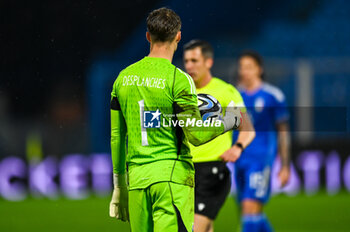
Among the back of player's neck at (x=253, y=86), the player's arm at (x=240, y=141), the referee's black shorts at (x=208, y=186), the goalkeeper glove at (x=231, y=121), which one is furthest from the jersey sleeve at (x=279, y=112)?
the goalkeeper glove at (x=231, y=121)

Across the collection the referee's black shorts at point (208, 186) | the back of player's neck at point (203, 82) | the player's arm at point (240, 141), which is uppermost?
the back of player's neck at point (203, 82)

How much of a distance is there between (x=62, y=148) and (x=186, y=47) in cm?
718

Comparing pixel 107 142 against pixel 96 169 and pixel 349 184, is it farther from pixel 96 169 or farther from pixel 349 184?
pixel 349 184

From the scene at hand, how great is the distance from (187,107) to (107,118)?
923cm

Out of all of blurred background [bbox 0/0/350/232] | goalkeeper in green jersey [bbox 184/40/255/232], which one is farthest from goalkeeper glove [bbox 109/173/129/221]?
blurred background [bbox 0/0/350/232]

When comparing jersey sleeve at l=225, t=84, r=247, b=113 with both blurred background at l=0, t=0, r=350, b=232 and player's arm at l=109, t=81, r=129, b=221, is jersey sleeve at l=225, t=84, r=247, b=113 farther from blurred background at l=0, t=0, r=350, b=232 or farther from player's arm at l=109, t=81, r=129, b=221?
blurred background at l=0, t=0, r=350, b=232

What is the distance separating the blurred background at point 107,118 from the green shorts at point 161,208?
Answer: 20.8 ft

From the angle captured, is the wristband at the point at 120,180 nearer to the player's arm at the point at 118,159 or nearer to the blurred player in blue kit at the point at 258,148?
the player's arm at the point at 118,159

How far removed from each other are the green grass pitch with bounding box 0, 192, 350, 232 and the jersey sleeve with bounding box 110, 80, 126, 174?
5658 millimetres

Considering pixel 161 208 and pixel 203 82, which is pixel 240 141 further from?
pixel 161 208

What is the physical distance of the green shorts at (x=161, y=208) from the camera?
4223 mm

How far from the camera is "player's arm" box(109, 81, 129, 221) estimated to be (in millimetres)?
4375

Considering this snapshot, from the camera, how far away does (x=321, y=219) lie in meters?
10.9

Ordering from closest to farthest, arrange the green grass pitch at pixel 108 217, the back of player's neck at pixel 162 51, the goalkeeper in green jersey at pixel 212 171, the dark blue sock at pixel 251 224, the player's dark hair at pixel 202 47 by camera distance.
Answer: the back of player's neck at pixel 162 51 → the goalkeeper in green jersey at pixel 212 171 → the player's dark hair at pixel 202 47 → the dark blue sock at pixel 251 224 → the green grass pitch at pixel 108 217
